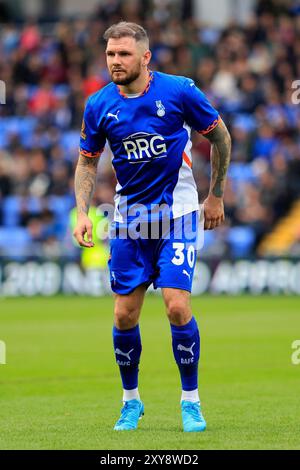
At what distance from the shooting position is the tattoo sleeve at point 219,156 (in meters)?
7.69

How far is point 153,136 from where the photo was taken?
752 centimetres

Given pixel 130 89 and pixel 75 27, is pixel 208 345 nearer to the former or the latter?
pixel 130 89

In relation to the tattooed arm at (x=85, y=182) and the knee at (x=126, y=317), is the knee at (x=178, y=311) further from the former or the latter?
the tattooed arm at (x=85, y=182)

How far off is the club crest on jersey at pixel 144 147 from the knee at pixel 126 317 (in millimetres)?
944

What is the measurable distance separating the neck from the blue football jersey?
32 mm

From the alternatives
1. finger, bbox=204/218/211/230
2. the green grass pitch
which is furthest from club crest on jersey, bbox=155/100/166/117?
the green grass pitch

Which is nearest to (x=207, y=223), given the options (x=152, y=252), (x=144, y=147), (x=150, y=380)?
(x=152, y=252)

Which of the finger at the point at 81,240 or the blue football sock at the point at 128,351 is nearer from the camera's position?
the finger at the point at 81,240

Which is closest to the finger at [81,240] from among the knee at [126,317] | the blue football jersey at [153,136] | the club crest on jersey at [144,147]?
the blue football jersey at [153,136]

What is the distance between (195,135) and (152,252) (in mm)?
15140

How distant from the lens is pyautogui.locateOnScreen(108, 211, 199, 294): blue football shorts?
7.46 m

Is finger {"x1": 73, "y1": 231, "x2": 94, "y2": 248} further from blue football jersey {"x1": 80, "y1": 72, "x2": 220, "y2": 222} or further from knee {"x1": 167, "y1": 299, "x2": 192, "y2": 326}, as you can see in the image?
knee {"x1": 167, "y1": 299, "x2": 192, "y2": 326}

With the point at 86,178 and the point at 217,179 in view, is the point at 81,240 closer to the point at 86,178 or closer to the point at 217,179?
the point at 86,178
